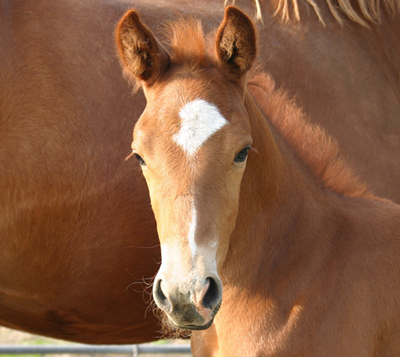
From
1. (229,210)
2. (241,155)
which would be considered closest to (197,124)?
(241,155)

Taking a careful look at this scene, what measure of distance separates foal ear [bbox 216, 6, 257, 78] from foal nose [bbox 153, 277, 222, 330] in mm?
994

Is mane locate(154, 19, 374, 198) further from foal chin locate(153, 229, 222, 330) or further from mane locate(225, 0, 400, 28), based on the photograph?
foal chin locate(153, 229, 222, 330)

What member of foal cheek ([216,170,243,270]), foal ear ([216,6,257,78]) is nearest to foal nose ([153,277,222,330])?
foal cheek ([216,170,243,270])

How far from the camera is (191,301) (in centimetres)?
257

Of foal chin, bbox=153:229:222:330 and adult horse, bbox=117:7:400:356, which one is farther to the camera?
adult horse, bbox=117:7:400:356

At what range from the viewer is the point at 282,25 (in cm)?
421

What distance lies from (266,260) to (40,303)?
131 centimetres

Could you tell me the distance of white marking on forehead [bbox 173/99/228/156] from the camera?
2758 mm

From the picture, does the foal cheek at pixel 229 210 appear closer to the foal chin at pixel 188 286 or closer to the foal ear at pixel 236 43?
the foal chin at pixel 188 286

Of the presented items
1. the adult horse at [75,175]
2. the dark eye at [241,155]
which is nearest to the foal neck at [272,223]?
the dark eye at [241,155]

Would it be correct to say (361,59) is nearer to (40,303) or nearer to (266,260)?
(266,260)

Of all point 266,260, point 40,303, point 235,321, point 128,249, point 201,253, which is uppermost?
point 201,253

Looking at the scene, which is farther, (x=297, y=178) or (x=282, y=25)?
(x=282, y=25)

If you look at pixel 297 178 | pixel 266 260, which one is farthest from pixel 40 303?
pixel 297 178
